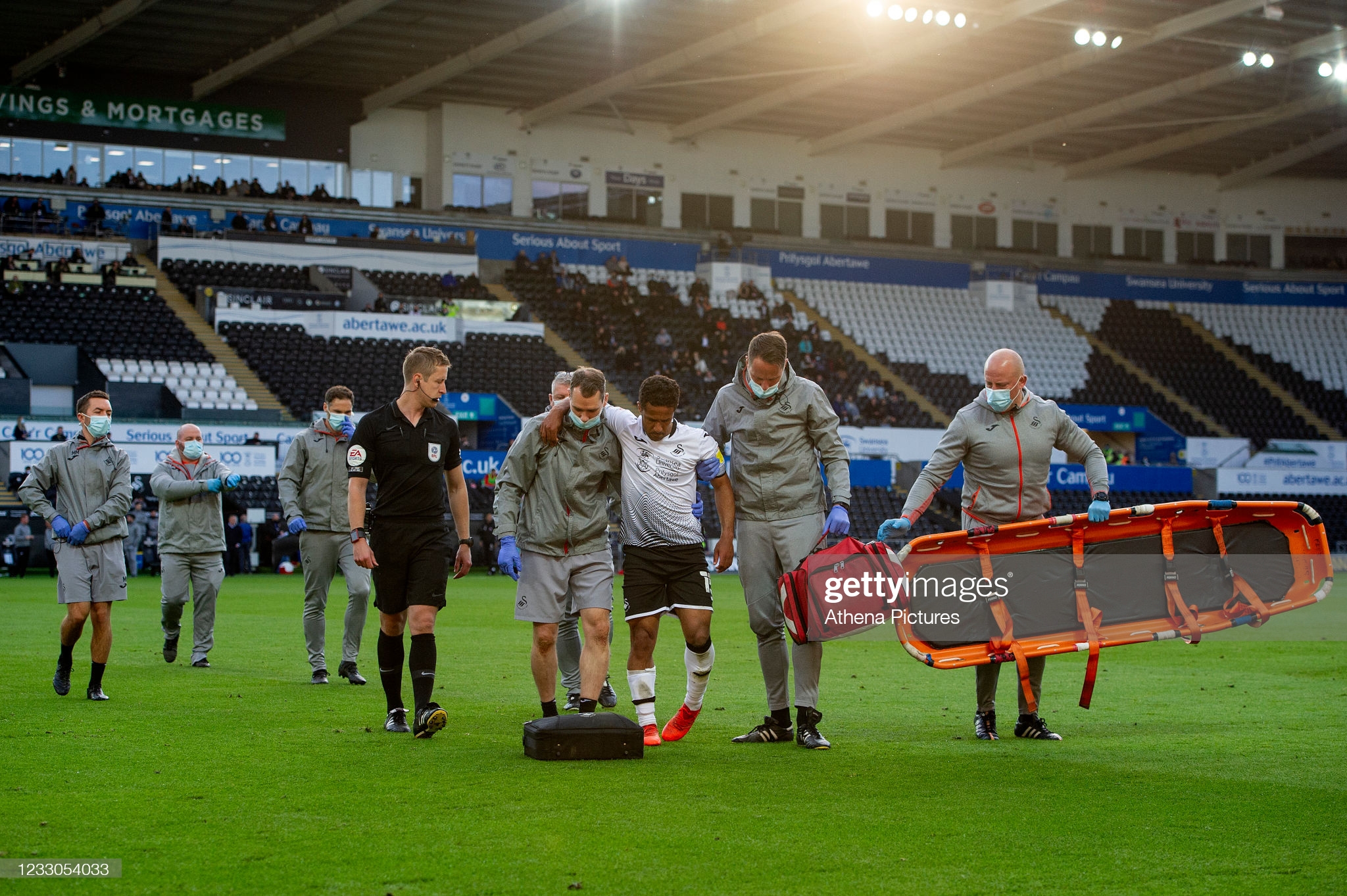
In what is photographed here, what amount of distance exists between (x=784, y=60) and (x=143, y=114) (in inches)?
734

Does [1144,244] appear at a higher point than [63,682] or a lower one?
higher

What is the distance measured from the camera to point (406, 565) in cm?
784

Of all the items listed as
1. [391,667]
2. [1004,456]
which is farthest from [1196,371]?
[391,667]

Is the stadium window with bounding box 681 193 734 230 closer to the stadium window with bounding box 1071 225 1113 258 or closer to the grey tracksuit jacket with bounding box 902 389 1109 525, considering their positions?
the stadium window with bounding box 1071 225 1113 258

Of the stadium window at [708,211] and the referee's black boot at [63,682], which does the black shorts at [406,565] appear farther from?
the stadium window at [708,211]

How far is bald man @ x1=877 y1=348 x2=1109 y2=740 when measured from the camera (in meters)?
8.05

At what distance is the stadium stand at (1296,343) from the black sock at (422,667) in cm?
4476

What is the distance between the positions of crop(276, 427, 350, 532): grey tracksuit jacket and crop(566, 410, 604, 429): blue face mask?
12.6 feet

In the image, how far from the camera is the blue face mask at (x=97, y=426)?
31.0 ft

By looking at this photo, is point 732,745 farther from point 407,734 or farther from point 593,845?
point 593,845

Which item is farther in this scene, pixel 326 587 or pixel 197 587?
pixel 197 587

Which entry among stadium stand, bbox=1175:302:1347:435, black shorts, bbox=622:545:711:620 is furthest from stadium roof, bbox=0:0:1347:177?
black shorts, bbox=622:545:711:620

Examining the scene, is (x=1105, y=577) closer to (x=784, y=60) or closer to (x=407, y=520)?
(x=407, y=520)

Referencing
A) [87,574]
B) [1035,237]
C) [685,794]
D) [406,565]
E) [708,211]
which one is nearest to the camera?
[685,794]
